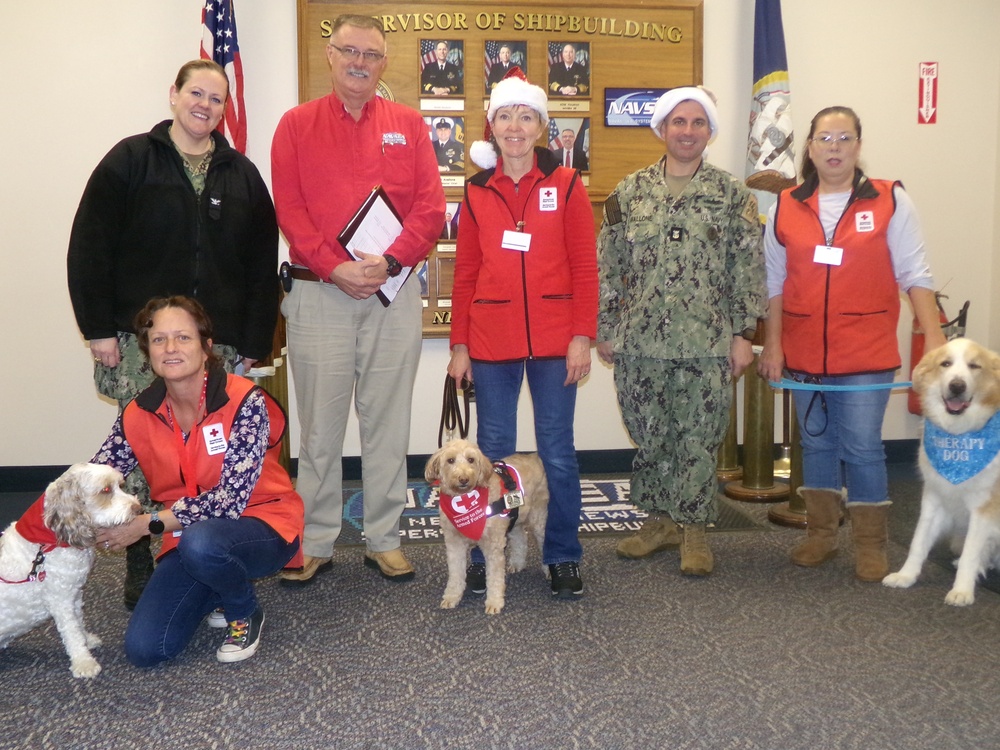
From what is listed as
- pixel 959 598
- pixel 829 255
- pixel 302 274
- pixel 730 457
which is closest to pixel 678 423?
pixel 829 255

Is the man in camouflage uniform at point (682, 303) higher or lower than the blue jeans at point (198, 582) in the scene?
higher

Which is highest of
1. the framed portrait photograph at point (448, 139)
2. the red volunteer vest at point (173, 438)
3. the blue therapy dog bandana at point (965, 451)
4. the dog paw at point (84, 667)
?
the framed portrait photograph at point (448, 139)

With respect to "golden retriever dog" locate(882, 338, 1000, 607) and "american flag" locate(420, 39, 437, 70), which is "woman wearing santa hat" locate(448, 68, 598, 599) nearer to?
"golden retriever dog" locate(882, 338, 1000, 607)

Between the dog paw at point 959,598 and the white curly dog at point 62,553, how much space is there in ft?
8.81

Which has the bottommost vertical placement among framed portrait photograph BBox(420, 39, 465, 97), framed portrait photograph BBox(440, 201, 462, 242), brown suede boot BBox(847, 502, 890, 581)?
brown suede boot BBox(847, 502, 890, 581)

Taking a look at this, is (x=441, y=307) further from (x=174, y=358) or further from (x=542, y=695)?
(x=542, y=695)

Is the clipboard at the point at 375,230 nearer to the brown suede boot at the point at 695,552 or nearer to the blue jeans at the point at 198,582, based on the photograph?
the blue jeans at the point at 198,582

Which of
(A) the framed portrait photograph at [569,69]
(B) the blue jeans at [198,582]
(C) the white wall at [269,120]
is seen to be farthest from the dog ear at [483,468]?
(A) the framed portrait photograph at [569,69]

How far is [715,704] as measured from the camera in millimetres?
2340

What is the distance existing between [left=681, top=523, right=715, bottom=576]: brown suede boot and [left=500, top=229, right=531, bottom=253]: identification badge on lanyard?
129cm

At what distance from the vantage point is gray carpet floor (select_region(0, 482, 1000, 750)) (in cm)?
221

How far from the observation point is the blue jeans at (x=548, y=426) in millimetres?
3109

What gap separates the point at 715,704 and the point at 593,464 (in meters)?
2.92

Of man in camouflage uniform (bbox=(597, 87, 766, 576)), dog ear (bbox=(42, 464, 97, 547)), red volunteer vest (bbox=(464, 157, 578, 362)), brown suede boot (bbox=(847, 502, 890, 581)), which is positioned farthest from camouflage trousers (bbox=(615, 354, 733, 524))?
dog ear (bbox=(42, 464, 97, 547))
